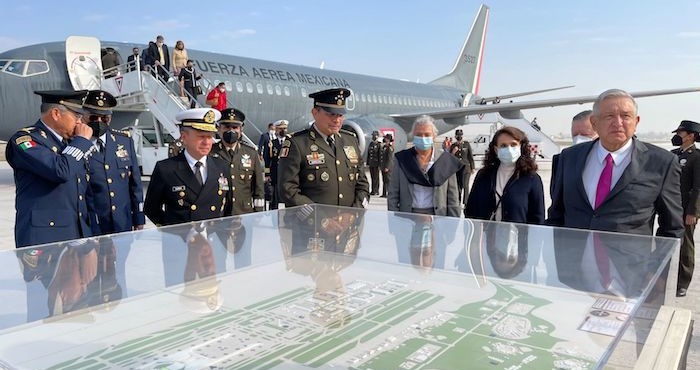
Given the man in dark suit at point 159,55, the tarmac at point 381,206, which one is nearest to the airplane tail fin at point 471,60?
the tarmac at point 381,206

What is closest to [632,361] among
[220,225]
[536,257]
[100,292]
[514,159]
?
[536,257]

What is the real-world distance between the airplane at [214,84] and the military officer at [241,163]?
18.9ft

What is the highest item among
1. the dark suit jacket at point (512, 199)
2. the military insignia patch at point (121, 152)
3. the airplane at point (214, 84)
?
the airplane at point (214, 84)

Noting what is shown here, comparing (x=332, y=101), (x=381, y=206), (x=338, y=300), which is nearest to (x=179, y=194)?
(x=332, y=101)

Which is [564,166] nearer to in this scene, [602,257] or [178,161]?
[602,257]

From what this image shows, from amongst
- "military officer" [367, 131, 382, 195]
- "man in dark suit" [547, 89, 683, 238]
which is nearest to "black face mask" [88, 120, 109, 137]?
"man in dark suit" [547, 89, 683, 238]

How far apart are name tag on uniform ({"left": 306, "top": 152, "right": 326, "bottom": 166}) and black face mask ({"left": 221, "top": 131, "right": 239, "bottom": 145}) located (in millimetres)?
868

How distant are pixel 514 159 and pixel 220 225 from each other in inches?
73.1

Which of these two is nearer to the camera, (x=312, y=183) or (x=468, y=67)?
(x=312, y=183)

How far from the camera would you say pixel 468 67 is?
94.6ft

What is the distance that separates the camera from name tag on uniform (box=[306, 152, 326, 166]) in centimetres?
330

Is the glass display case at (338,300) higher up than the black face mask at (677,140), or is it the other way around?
the black face mask at (677,140)

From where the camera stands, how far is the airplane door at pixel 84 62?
9.29m

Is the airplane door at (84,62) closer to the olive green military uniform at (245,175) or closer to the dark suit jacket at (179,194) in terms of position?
the olive green military uniform at (245,175)
